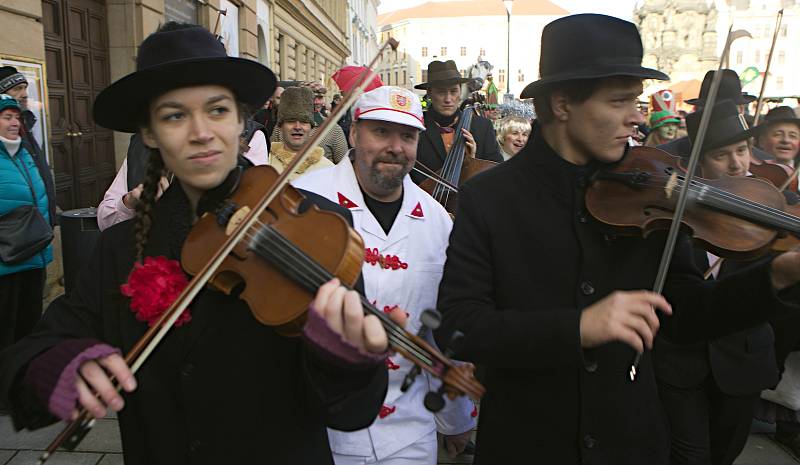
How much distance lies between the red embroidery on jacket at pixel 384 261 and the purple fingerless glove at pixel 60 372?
1.32 metres

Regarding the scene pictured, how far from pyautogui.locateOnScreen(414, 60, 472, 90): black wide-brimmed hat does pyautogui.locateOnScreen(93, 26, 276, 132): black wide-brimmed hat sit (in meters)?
3.83

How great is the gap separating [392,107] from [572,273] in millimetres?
1337

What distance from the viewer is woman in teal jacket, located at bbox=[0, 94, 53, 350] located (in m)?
4.04

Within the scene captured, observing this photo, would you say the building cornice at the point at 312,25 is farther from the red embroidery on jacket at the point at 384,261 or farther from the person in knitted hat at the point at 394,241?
the red embroidery on jacket at the point at 384,261

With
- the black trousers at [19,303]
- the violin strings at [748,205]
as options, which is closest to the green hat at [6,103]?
the black trousers at [19,303]

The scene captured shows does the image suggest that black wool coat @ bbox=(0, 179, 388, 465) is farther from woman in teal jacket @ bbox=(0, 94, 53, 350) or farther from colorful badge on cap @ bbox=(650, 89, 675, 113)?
colorful badge on cap @ bbox=(650, 89, 675, 113)

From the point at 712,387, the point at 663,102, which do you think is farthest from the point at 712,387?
the point at 663,102

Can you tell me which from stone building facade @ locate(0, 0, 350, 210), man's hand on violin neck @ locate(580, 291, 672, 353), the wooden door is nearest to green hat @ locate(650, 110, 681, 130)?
stone building facade @ locate(0, 0, 350, 210)

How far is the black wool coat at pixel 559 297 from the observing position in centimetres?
180

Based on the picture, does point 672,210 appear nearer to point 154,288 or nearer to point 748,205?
point 748,205

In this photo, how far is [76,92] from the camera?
7.26 m

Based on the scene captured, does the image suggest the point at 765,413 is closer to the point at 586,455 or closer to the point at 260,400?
the point at 586,455

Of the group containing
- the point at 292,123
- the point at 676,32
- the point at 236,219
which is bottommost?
the point at 236,219

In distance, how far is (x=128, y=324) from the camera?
1.61m
